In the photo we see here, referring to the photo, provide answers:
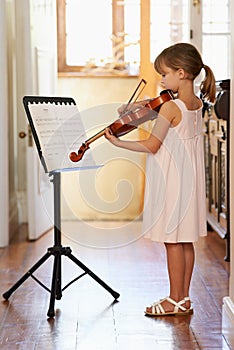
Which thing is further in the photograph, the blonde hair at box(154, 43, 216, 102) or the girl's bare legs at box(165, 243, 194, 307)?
the girl's bare legs at box(165, 243, 194, 307)

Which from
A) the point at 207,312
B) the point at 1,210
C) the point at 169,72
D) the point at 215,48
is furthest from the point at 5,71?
the point at 207,312

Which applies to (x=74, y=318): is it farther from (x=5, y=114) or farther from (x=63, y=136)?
(x=5, y=114)

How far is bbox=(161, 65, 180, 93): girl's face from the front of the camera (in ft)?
11.4

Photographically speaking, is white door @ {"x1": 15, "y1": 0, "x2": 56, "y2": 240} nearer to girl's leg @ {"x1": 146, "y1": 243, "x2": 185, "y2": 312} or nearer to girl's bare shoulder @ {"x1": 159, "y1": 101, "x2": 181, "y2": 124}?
girl's leg @ {"x1": 146, "y1": 243, "x2": 185, "y2": 312}

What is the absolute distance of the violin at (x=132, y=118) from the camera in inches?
130

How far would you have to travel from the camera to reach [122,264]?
4773 millimetres

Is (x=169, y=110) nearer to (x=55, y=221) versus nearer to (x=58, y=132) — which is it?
(x=58, y=132)

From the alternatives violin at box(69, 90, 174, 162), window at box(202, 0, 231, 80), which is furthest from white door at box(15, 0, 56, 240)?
violin at box(69, 90, 174, 162)

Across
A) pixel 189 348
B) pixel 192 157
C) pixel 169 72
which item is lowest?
pixel 189 348

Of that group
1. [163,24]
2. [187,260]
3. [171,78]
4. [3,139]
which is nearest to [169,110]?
[171,78]

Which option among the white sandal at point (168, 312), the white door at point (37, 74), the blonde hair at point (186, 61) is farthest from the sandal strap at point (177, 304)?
the white door at point (37, 74)

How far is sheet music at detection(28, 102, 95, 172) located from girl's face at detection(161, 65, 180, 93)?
1.73 ft

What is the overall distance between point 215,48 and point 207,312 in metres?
2.76

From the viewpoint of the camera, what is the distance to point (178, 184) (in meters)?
A: 3.50
